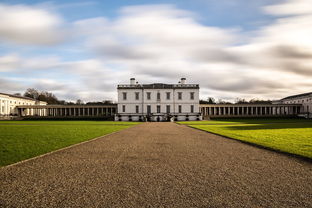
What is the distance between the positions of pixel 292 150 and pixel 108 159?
7.01m

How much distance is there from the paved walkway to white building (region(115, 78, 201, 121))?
54271mm

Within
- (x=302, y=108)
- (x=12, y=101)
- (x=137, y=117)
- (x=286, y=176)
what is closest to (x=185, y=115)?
(x=137, y=117)

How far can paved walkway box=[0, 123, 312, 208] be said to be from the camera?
4.71m

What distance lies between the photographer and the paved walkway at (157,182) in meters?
4.71

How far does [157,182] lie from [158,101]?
190 ft

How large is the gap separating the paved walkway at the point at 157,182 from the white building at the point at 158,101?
178 feet

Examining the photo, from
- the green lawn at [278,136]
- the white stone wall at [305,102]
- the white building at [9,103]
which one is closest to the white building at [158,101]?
the white building at [9,103]

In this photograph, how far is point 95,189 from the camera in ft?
17.8

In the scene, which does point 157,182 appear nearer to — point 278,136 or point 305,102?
point 278,136

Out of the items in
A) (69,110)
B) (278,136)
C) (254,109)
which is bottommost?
(278,136)

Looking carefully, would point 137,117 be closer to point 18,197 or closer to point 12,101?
point 12,101

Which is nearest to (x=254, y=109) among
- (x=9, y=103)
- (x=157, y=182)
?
Answer: (x=9, y=103)

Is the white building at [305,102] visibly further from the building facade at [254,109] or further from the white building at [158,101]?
the white building at [158,101]

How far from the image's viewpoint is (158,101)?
63688mm
